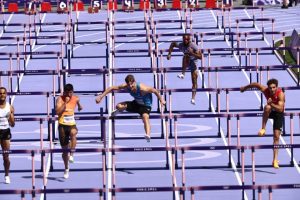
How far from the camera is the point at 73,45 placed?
42.8 metres

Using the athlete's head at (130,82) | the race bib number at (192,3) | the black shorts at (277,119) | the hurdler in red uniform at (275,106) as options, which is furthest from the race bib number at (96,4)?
the black shorts at (277,119)

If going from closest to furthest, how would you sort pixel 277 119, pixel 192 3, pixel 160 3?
pixel 277 119 → pixel 160 3 → pixel 192 3

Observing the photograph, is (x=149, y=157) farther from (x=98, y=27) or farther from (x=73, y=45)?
(x=98, y=27)

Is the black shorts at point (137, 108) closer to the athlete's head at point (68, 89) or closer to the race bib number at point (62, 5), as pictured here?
the athlete's head at point (68, 89)

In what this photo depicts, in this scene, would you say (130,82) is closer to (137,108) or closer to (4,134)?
(137,108)

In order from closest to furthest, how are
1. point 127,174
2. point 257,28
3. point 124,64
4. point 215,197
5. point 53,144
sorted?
1. point 215,197
2. point 127,174
3. point 53,144
4. point 124,64
5. point 257,28

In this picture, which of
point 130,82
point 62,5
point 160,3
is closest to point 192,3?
point 160,3

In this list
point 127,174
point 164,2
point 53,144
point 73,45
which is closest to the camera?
point 127,174

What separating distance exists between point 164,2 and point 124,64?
10.2 metres

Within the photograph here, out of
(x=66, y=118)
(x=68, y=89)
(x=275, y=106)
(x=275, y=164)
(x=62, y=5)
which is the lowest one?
(x=275, y=164)

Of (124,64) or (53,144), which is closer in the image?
(53,144)

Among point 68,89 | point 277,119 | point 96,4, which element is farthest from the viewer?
point 96,4

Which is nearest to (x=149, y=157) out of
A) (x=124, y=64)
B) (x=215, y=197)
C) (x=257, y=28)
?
(x=215, y=197)

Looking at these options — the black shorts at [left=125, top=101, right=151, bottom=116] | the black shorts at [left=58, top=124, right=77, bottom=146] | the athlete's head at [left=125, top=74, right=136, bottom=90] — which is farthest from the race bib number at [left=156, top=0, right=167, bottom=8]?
the black shorts at [left=58, top=124, right=77, bottom=146]
